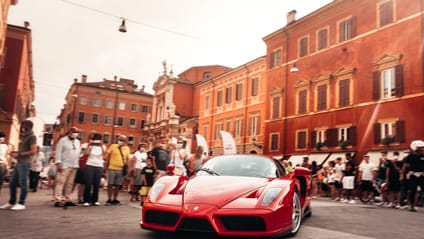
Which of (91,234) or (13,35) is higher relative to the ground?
(13,35)

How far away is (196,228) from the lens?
14.4ft

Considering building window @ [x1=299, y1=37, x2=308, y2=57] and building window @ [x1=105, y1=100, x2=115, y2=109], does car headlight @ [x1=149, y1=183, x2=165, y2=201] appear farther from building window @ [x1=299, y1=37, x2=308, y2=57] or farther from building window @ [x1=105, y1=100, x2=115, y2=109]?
building window @ [x1=105, y1=100, x2=115, y2=109]

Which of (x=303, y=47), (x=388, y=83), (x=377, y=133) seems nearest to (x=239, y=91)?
(x=303, y=47)

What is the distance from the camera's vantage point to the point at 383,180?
14508mm

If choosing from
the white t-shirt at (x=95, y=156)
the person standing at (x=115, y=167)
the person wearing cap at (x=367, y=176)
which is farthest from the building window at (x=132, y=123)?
the white t-shirt at (x=95, y=156)

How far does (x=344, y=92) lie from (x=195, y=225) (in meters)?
23.5

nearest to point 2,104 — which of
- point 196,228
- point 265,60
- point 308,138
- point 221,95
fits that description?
point 221,95

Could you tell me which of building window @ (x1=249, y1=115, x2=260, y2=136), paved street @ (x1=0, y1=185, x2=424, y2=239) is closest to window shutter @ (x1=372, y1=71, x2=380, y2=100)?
building window @ (x1=249, y1=115, x2=260, y2=136)

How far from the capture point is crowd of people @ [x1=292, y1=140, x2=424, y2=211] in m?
10.9

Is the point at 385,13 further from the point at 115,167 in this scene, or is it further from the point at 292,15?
the point at 115,167

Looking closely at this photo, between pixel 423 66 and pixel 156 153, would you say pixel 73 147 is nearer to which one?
pixel 156 153

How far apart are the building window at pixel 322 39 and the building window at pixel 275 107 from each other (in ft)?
→ 18.6

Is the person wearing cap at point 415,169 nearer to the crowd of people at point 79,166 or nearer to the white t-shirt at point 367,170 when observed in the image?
the white t-shirt at point 367,170

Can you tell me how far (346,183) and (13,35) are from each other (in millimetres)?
35482
